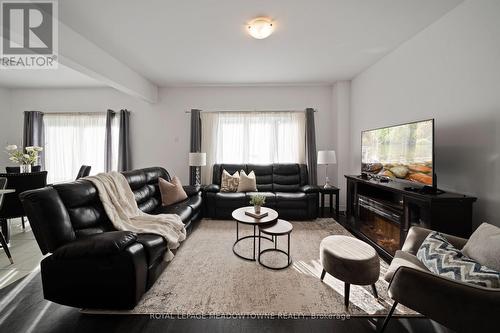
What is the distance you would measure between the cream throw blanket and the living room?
0.02 metres

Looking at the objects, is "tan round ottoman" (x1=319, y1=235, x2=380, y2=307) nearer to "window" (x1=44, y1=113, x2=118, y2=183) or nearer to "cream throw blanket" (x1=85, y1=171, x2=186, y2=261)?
"cream throw blanket" (x1=85, y1=171, x2=186, y2=261)

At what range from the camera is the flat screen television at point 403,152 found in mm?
2057

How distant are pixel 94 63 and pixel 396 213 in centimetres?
426

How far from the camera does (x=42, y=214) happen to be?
1577 mm

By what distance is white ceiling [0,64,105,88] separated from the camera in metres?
3.80

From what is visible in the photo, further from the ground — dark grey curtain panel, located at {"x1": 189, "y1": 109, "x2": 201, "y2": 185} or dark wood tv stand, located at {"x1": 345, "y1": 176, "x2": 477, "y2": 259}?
dark grey curtain panel, located at {"x1": 189, "y1": 109, "x2": 201, "y2": 185}

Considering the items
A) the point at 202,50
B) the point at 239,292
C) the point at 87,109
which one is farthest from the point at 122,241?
the point at 87,109

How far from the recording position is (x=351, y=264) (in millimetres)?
1600

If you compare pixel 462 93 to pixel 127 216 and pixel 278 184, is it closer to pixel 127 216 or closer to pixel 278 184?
pixel 278 184

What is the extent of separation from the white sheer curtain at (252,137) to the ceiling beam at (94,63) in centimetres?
144

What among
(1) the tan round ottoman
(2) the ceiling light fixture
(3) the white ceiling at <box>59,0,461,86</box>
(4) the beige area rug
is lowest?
(4) the beige area rug

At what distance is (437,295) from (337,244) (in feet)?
2.59

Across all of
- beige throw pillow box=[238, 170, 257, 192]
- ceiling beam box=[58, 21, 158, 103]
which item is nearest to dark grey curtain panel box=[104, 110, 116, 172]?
ceiling beam box=[58, 21, 158, 103]

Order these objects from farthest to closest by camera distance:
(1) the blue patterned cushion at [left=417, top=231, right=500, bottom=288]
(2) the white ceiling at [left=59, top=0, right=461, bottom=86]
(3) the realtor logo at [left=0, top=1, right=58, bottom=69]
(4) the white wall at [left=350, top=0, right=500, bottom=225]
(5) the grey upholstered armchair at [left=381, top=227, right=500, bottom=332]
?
(2) the white ceiling at [left=59, top=0, right=461, bottom=86] → (3) the realtor logo at [left=0, top=1, right=58, bottom=69] → (4) the white wall at [left=350, top=0, right=500, bottom=225] → (1) the blue patterned cushion at [left=417, top=231, right=500, bottom=288] → (5) the grey upholstered armchair at [left=381, top=227, right=500, bottom=332]
